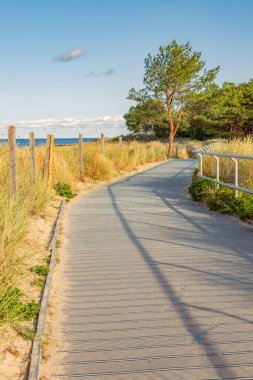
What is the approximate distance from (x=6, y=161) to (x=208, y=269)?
582 cm

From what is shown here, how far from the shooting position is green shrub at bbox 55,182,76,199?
14.5 metres

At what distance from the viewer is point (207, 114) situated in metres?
49.3

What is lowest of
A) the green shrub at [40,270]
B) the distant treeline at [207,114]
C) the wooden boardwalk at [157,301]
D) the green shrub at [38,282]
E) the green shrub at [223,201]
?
the wooden boardwalk at [157,301]

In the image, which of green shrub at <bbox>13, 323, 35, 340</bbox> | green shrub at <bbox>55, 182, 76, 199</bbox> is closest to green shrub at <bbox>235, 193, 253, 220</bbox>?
green shrub at <bbox>55, 182, 76, 199</bbox>

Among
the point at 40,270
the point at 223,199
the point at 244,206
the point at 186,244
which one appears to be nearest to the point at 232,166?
the point at 223,199

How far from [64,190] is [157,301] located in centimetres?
987

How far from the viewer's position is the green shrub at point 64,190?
14.5 metres

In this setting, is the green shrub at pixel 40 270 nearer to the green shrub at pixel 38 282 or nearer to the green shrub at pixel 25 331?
the green shrub at pixel 38 282

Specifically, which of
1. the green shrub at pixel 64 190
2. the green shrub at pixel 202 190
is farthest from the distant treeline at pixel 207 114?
the green shrub at pixel 202 190

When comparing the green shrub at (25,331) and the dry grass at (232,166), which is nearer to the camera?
the green shrub at (25,331)

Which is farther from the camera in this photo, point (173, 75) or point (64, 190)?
point (173, 75)

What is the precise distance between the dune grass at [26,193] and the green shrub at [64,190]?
46 millimetres

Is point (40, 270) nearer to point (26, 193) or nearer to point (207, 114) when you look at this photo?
point (26, 193)

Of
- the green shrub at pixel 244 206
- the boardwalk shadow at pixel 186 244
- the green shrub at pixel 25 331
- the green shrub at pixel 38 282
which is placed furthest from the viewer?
the green shrub at pixel 244 206
